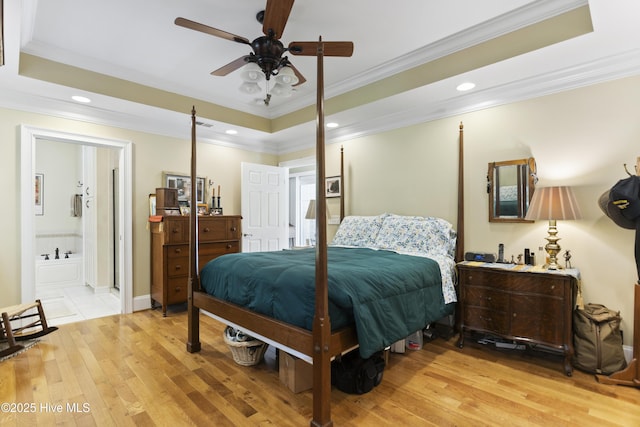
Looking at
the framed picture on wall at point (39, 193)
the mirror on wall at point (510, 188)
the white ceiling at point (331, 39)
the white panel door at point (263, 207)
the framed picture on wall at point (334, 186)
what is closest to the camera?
the white ceiling at point (331, 39)

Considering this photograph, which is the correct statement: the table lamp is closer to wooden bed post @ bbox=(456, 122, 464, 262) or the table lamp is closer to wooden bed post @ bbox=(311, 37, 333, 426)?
wooden bed post @ bbox=(456, 122, 464, 262)

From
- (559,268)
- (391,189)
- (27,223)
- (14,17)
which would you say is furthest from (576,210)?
(27,223)

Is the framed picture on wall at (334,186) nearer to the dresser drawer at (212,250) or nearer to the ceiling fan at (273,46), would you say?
the dresser drawer at (212,250)

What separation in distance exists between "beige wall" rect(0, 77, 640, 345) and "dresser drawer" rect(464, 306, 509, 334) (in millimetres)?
662

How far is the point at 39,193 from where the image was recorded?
595cm

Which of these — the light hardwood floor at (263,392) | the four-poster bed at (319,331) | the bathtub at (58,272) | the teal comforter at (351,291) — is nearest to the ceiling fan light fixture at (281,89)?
the four-poster bed at (319,331)

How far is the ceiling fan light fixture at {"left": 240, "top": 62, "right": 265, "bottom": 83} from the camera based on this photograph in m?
2.48

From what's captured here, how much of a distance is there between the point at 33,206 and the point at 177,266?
1600mm

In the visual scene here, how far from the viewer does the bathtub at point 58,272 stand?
17.5 ft

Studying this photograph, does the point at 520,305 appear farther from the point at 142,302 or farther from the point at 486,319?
the point at 142,302

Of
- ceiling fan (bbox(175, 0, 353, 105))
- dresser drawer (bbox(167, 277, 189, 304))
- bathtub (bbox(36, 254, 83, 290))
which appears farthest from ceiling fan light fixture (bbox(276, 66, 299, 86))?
bathtub (bbox(36, 254, 83, 290))

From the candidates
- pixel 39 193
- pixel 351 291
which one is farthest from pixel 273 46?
pixel 39 193

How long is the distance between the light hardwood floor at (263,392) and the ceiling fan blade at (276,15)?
2.51m

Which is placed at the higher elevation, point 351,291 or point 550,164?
point 550,164
